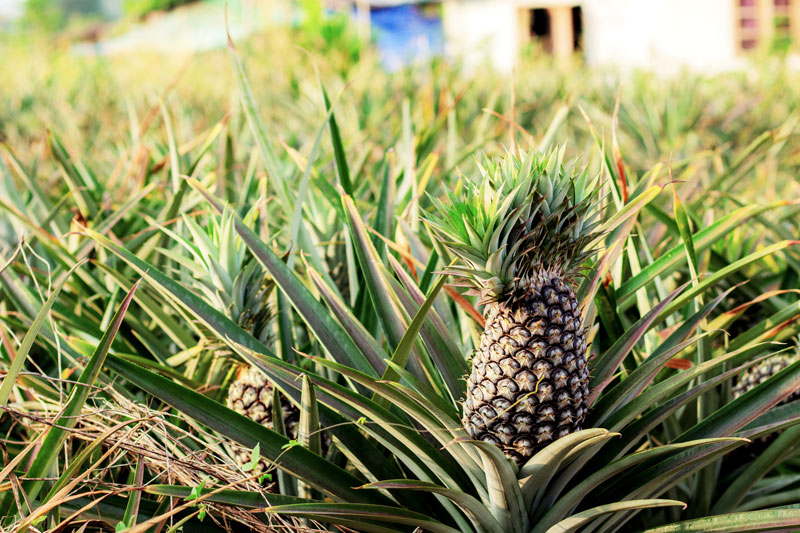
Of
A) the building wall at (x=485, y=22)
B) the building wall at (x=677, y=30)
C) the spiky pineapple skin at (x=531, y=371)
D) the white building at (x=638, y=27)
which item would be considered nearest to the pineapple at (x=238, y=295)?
the spiky pineapple skin at (x=531, y=371)

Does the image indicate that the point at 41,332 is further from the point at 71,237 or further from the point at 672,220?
the point at 672,220

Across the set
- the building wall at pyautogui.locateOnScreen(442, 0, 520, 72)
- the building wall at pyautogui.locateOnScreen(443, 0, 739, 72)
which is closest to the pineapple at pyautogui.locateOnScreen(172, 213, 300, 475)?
the building wall at pyautogui.locateOnScreen(443, 0, 739, 72)

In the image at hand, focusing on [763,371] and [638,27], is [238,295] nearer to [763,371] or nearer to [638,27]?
[763,371]

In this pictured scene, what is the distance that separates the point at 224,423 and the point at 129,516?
16cm

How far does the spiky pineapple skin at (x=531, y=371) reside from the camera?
786mm

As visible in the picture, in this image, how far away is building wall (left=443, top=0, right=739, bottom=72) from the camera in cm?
1327

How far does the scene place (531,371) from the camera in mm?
791

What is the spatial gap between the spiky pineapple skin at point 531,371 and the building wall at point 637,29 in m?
12.4

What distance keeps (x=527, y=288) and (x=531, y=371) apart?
0.10 meters

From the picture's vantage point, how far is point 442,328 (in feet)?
3.11

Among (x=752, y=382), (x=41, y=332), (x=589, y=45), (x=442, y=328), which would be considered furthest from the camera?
(x=589, y=45)

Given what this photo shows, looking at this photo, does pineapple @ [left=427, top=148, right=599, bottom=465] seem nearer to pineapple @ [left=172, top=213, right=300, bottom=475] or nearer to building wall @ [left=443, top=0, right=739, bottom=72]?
pineapple @ [left=172, top=213, right=300, bottom=475]

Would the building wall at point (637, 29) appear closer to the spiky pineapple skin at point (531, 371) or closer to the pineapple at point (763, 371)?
the pineapple at point (763, 371)

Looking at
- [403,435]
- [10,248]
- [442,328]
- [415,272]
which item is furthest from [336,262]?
[10,248]
